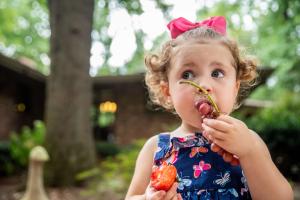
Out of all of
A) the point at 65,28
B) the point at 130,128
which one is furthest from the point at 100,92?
the point at 65,28

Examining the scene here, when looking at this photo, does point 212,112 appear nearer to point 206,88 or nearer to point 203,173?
point 206,88

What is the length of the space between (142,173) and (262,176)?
54 centimetres

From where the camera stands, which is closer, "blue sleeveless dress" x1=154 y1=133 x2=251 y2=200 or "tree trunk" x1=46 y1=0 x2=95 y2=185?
"blue sleeveless dress" x1=154 y1=133 x2=251 y2=200

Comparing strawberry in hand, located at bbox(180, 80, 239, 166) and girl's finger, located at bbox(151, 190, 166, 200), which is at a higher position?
strawberry in hand, located at bbox(180, 80, 239, 166)

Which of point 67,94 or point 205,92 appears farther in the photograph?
point 67,94

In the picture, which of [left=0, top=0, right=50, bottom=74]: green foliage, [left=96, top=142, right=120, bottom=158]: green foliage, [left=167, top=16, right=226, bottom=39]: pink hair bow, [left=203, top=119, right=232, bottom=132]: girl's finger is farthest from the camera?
[left=0, top=0, right=50, bottom=74]: green foliage

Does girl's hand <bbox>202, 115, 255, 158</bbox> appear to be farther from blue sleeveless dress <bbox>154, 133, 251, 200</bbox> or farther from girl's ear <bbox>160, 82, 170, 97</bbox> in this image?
girl's ear <bbox>160, 82, 170, 97</bbox>

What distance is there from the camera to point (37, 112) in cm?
1858

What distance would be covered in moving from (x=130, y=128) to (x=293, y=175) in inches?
346

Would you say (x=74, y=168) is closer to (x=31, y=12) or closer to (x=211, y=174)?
(x=211, y=174)

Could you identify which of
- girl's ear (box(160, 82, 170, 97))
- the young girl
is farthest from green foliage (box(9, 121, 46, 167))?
the young girl

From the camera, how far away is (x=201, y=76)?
1609 mm

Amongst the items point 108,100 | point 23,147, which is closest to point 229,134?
point 23,147

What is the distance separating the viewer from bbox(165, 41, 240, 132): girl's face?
159cm
